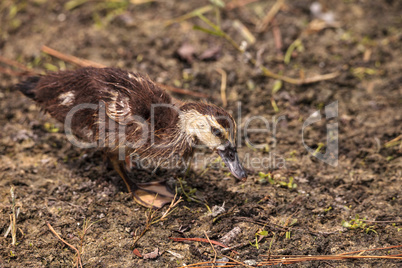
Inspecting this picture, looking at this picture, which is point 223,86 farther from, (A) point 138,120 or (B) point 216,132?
(A) point 138,120

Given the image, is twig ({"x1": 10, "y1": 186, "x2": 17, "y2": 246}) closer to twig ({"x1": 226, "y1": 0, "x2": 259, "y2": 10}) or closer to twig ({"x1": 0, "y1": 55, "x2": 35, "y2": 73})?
twig ({"x1": 0, "y1": 55, "x2": 35, "y2": 73})

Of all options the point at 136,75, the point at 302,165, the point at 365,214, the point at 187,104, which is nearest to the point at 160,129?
the point at 187,104

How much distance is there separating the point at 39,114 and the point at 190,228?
2.30 m

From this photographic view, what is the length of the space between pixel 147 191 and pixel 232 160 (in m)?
0.84

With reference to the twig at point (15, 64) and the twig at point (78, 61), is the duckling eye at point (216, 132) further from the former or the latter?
the twig at point (15, 64)

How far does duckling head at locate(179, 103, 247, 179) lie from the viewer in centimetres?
351

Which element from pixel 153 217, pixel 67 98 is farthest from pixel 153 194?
pixel 67 98

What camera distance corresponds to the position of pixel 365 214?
3561mm

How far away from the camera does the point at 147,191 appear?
3.76 metres

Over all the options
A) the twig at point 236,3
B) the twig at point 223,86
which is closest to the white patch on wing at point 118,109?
the twig at point 223,86

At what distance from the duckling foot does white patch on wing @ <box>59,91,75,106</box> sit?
977mm

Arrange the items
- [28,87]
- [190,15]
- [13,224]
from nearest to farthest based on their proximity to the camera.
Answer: [13,224] → [28,87] → [190,15]

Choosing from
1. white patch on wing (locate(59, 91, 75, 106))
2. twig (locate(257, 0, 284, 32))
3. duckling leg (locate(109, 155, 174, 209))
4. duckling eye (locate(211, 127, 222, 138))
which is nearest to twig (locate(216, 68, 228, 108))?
twig (locate(257, 0, 284, 32))

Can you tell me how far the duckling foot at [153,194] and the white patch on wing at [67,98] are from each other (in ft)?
3.20
